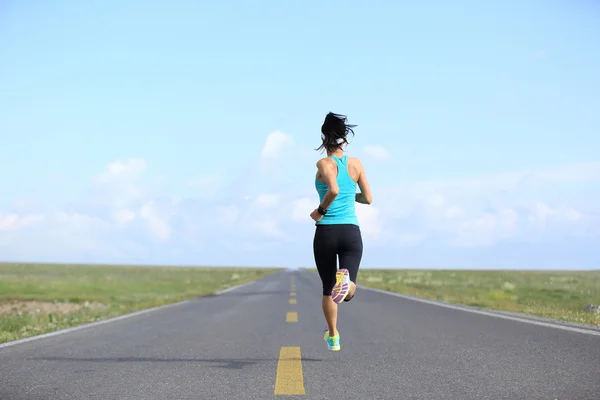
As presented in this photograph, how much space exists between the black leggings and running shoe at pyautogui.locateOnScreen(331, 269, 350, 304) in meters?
0.09

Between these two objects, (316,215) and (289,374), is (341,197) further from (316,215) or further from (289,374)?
(289,374)

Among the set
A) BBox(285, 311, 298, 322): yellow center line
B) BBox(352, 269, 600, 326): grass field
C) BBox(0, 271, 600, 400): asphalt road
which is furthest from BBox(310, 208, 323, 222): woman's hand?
BBox(352, 269, 600, 326): grass field

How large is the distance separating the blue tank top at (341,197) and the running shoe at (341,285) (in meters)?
0.46

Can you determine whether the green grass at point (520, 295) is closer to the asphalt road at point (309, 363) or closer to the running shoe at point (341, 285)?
the asphalt road at point (309, 363)

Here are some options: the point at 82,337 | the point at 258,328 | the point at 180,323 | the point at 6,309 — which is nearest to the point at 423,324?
the point at 258,328

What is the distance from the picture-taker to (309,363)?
20.0 ft

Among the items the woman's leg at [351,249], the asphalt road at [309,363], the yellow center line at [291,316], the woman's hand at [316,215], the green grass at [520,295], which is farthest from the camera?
the green grass at [520,295]

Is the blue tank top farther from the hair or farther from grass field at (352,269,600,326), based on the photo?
grass field at (352,269,600,326)

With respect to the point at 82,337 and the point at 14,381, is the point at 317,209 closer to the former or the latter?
the point at 14,381

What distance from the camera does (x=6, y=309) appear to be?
23859 millimetres

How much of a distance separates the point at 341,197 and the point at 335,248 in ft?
1.50

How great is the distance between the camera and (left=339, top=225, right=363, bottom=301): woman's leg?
5.07 metres

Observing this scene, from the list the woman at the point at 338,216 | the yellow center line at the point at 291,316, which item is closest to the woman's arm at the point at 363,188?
the woman at the point at 338,216

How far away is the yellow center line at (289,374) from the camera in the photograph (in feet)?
15.5
